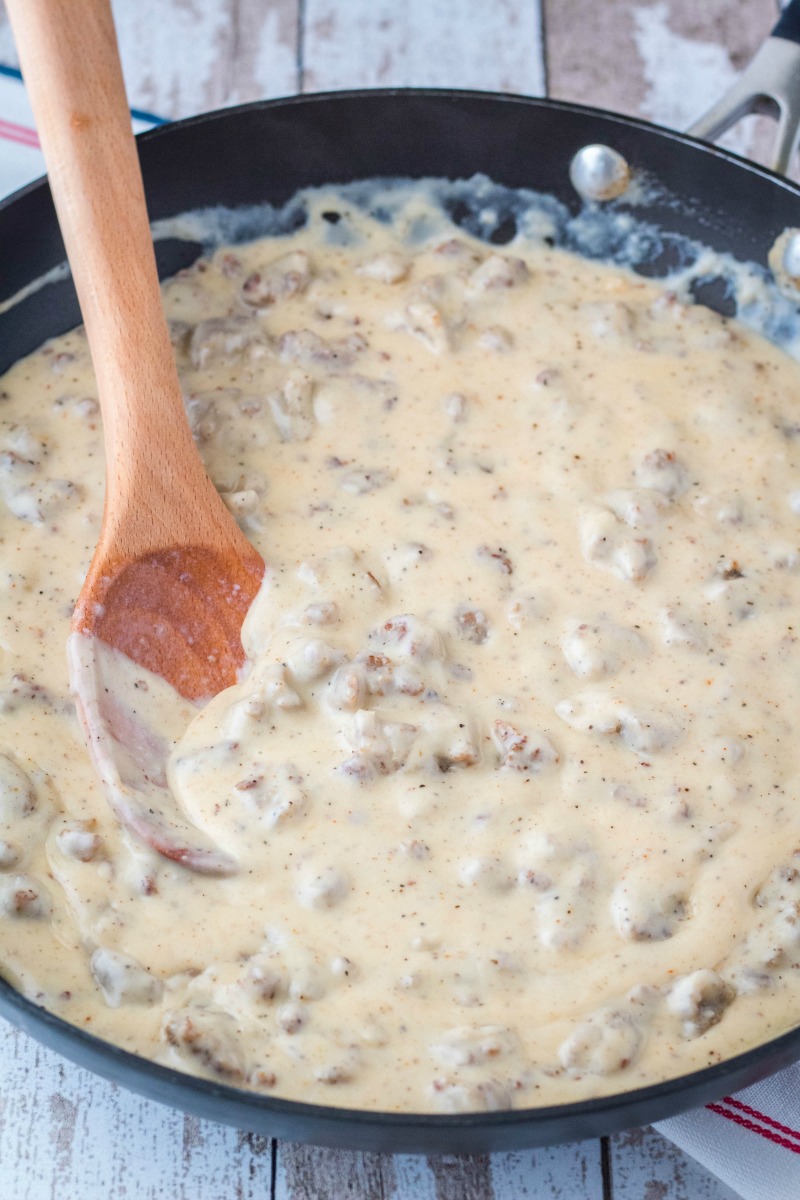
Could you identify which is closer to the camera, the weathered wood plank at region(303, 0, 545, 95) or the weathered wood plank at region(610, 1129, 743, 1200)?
the weathered wood plank at region(610, 1129, 743, 1200)

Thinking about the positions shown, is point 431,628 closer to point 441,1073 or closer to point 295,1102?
point 441,1073

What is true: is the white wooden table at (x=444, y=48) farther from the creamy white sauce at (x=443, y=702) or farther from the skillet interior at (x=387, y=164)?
the creamy white sauce at (x=443, y=702)

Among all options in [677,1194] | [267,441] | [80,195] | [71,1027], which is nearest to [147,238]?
[80,195]

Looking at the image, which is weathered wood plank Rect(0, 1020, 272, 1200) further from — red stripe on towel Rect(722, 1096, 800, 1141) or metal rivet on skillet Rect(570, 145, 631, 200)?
metal rivet on skillet Rect(570, 145, 631, 200)

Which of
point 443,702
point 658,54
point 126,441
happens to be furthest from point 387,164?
point 443,702

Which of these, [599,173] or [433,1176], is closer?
[433,1176]

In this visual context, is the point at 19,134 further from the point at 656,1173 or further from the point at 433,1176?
the point at 656,1173

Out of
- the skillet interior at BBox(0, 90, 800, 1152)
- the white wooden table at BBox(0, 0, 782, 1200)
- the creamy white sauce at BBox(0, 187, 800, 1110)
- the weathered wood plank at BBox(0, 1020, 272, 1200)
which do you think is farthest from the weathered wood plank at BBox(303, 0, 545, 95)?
the weathered wood plank at BBox(0, 1020, 272, 1200)
